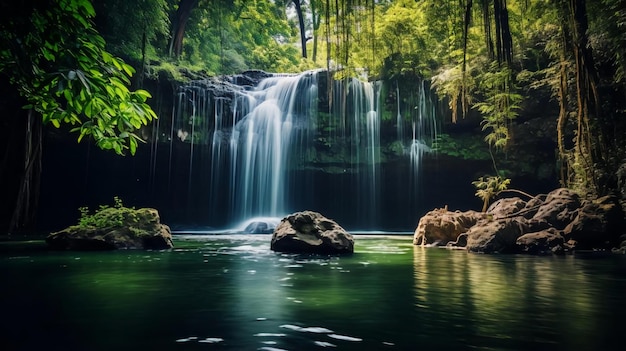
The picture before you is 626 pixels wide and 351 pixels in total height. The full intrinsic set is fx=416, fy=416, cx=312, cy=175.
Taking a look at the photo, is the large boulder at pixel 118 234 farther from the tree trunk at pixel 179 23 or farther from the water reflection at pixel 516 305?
the tree trunk at pixel 179 23

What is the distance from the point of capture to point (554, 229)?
9703mm

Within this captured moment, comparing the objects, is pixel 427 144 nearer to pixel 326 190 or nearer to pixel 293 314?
pixel 326 190

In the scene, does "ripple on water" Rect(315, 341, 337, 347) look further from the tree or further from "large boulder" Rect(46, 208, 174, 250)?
"large boulder" Rect(46, 208, 174, 250)

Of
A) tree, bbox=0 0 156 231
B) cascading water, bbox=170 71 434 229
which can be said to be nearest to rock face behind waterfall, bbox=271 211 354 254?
tree, bbox=0 0 156 231

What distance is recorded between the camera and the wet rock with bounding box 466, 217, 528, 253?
9.38m

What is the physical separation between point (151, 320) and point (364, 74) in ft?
64.5

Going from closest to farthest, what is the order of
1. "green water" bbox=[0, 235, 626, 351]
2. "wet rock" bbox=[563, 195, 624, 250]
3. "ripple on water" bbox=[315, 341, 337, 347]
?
"ripple on water" bbox=[315, 341, 337, 347] → "green water" bbox=[0, 235, 626, 351] → "wet rock" bbox=[563, 195, 624, 250]

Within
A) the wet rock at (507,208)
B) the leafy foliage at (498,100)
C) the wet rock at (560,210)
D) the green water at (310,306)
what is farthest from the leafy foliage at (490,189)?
the green water at (310,306)

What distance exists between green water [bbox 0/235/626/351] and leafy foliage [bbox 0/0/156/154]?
4.88 feet

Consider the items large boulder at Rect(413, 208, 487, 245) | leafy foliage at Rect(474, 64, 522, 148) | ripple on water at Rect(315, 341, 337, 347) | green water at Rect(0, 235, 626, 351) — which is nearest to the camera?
ripple on water at Rect(315, 341, 337, 347)

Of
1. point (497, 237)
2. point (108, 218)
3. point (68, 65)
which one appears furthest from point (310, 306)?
point (108, 218)

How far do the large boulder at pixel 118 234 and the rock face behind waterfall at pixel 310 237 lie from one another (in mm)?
3089

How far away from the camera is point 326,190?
76.7 ft

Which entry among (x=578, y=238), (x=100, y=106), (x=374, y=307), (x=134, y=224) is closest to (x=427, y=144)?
(x=578, y=238)
